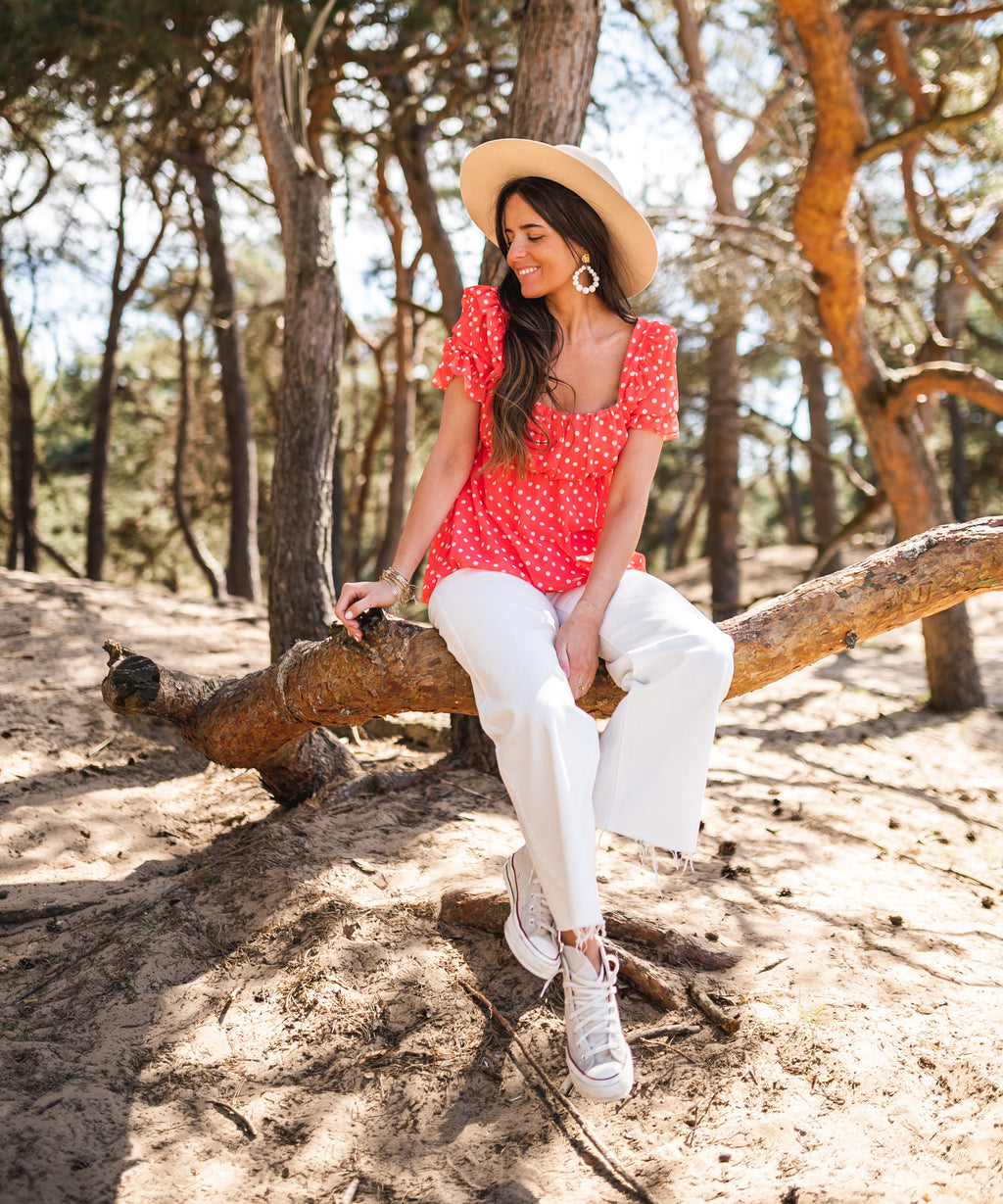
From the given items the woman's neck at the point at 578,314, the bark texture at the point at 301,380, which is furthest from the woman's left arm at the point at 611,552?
the bark texture at the point at 301,380

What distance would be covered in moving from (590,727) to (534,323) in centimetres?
118

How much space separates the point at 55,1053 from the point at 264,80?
13.5ft

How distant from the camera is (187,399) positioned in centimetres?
1022

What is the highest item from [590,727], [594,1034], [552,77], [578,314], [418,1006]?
[552,77]

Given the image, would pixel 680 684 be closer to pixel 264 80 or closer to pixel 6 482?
pixel 264 80

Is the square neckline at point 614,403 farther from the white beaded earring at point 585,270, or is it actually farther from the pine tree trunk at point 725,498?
the pine tree trunk at point 725,498

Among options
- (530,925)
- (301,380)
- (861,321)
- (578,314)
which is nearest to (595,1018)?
(530,925)

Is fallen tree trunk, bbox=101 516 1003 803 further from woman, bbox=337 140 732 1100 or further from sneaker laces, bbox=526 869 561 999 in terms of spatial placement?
sneaker laces, bbox=526 869 561 999

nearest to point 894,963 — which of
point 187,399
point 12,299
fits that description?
point 187,399

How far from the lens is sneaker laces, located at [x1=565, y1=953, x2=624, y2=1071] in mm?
1940

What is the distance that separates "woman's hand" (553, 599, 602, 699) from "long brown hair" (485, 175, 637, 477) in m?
0.46

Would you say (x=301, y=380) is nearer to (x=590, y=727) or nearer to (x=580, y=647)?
(x=580, y=647)

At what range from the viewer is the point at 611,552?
2324mm

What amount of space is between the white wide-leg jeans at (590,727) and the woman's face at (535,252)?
88 cm
